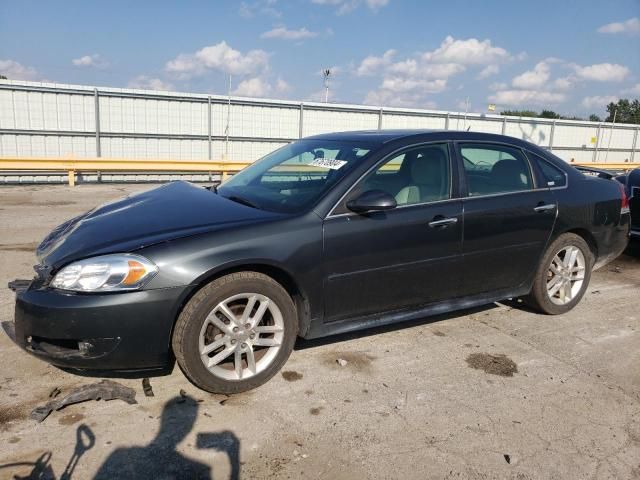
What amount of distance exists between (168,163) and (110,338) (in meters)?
13.3

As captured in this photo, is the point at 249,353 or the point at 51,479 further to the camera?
Answer: the point at 249,353

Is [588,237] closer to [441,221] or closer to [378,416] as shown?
[441,221]

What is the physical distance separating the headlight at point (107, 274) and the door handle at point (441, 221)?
1972mm

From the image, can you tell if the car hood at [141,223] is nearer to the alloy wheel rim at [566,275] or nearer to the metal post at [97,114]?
the alloy wheel rim at [566,275]

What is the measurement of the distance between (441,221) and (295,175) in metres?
1.17

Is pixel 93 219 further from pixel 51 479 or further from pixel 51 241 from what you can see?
pixel 51 479

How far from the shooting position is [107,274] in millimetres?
2852

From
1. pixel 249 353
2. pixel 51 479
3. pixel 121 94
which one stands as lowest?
pixel 51 479

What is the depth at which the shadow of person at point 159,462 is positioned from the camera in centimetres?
239

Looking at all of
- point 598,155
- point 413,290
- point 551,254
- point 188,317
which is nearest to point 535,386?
point 413,290

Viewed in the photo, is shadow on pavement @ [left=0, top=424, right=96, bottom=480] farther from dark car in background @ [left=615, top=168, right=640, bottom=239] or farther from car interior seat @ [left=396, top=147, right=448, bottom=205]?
dark car in background @ [left=615, top=168, right=640, bottom=239]

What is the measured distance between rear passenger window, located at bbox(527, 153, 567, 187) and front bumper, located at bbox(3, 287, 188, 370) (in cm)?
329

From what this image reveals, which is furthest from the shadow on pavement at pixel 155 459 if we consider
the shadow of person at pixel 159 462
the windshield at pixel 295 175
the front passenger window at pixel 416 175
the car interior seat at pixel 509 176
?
the car interior seat at pixel 509 176

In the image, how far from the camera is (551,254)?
4516mm
